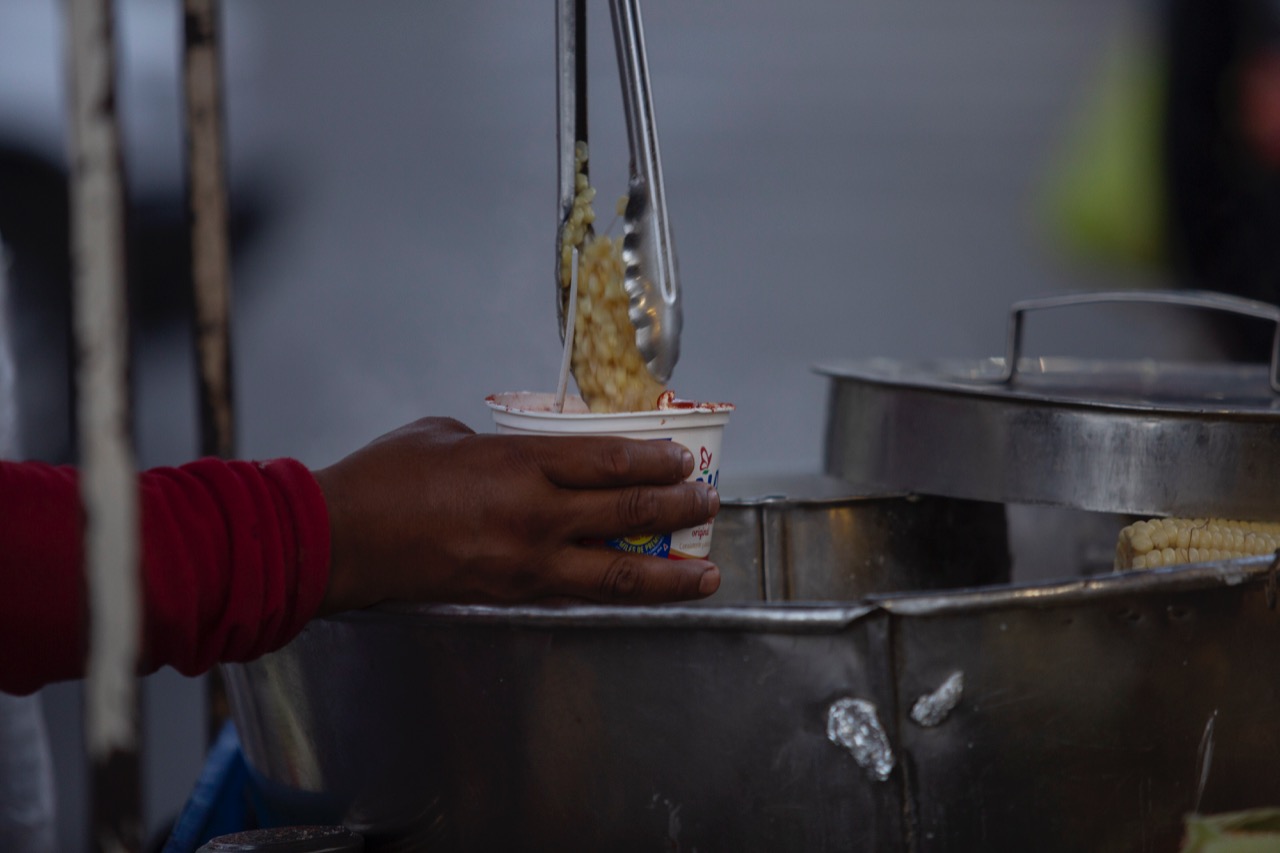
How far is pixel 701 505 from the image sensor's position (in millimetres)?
703

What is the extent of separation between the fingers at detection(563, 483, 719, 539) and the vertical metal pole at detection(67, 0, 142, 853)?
323 mm

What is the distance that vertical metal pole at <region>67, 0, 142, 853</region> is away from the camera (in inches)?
14.2

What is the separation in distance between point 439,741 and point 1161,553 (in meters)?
0.52

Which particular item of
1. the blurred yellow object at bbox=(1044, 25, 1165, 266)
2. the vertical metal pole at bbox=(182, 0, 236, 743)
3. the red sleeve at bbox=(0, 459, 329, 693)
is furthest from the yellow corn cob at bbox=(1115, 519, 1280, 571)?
the blurred yellow object at bbox=(1044, 25, 1165, 266)

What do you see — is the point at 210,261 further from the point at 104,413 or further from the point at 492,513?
the point at 104,413

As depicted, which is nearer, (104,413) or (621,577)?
(104,413)

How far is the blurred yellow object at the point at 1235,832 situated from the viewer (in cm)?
66

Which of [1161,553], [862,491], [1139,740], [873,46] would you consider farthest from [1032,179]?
[1139,740]

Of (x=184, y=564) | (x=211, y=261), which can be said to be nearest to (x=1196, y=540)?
(x=184, y=564)

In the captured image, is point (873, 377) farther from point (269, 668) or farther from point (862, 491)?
point (269, 668)

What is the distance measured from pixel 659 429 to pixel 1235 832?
42 centimetres

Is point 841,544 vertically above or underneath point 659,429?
underneath

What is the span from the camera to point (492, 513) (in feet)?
2.16

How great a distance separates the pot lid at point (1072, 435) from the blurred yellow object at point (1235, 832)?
233 millimetres
